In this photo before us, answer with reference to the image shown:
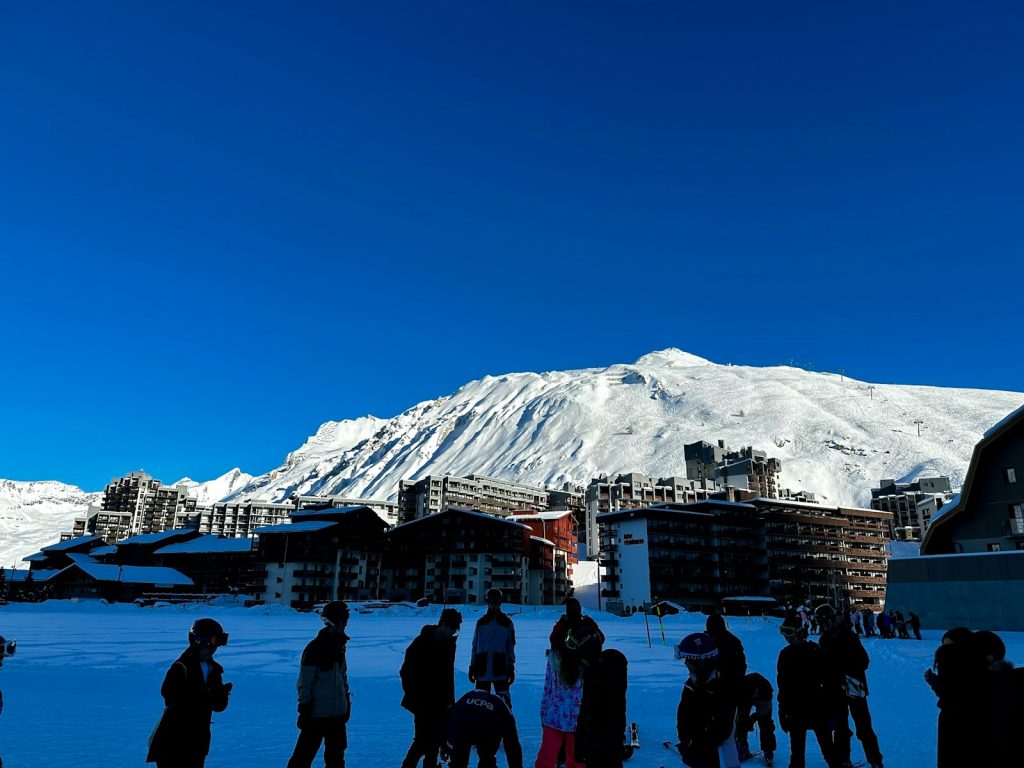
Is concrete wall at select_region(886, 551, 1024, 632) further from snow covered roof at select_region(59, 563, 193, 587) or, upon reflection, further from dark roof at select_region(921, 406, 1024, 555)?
snow covered roof at select_region(59, 563, 193, 587)

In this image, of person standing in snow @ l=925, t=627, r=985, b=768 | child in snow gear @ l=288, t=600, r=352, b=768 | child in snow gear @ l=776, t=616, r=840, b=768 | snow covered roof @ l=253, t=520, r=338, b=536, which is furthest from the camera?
snow covered roof @ l=253, t=520, r=338, b=536

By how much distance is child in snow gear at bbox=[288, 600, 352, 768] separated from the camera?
731 centimetres

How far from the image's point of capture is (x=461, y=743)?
6.50 m

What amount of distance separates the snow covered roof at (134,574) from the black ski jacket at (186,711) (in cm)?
10503

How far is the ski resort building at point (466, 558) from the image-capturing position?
298ft

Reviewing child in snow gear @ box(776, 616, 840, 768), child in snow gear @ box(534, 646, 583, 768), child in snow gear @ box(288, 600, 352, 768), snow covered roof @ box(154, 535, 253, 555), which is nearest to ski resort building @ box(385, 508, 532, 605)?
snow covered roof @ box(154, 535, 253, 555)

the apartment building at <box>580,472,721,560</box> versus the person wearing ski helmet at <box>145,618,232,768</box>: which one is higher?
the apartment building at <box>580,472,721,560</box>

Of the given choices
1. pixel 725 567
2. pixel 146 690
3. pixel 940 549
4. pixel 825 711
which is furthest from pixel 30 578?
pixel 825 711

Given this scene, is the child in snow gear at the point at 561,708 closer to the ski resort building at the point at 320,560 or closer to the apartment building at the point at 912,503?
the ski resort building at the point at 320,560

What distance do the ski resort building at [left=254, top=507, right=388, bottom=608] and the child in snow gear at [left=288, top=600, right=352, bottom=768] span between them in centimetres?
8222

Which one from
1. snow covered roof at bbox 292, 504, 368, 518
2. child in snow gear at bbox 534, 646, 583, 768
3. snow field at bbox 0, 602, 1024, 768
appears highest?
snow covered roof at bbox 292, 504, 368, 518

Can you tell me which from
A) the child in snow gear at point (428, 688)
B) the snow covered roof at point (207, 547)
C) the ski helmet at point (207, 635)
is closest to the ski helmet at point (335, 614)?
the child in snow gear at point (428, 688)

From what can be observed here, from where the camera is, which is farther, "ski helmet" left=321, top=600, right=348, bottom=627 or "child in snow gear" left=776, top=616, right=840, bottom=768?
"child in snow gear" left=776, top=616, right=840, bottom=768

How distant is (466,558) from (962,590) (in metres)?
62.3
